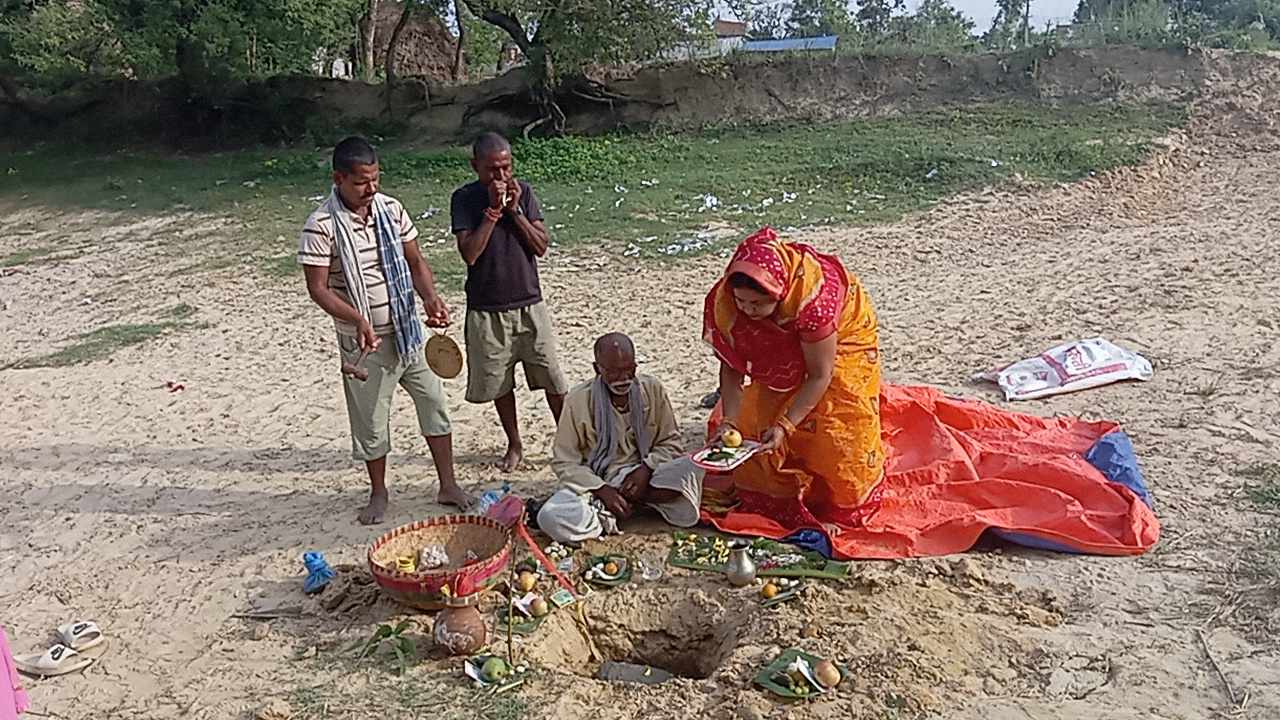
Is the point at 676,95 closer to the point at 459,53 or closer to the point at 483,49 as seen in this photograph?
the point at 459,53

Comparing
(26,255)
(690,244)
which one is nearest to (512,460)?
(690,244)

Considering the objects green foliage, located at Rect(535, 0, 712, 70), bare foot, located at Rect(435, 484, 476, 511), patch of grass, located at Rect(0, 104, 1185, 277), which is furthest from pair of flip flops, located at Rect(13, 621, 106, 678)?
green foliage, located at Rect(535, 0, 712, 70)

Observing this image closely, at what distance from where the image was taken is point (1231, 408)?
203 inches

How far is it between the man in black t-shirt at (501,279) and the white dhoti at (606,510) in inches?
31.8

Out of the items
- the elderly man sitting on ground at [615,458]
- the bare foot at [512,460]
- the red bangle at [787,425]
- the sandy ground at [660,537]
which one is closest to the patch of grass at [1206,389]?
the sandy ground at [660,537]

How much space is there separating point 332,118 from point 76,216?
5.55m

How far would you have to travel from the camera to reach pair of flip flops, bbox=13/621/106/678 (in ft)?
12.2

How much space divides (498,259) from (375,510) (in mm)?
1204

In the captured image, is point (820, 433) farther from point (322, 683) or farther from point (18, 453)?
point (18, 453)

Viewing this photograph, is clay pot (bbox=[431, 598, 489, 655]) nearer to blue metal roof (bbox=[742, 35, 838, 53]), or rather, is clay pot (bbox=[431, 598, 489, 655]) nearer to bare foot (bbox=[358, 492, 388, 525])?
bare foot (bbox=[358, 492, 388, 525])

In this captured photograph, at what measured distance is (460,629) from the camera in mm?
3559

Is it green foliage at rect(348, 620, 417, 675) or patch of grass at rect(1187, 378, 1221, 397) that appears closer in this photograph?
green foliage at rect(348, 620, 417, 675)

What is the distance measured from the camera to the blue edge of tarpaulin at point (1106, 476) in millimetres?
4047

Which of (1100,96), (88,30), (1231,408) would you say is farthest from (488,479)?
(88,30)
